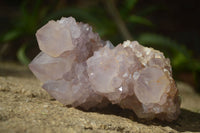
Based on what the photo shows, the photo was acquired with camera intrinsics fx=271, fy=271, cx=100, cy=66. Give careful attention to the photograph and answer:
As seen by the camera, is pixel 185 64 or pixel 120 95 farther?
pixel 185 64

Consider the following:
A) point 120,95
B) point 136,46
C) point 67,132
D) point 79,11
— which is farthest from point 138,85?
point 79,11

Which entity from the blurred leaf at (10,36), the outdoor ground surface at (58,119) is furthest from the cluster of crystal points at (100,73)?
the blurred leaf at (10,36)

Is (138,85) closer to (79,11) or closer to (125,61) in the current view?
(125,61)

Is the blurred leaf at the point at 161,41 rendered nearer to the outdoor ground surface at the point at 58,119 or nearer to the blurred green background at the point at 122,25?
the blurred green background at the point at 122,25

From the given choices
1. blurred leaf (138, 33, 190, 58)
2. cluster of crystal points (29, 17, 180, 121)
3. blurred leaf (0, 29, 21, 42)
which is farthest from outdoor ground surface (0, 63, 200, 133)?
blurred leaf (0, 29, 21, 42)

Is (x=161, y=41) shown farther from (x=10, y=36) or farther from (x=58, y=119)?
(x=58, y=119)

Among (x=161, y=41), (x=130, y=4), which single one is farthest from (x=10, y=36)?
(x=161, y=41)
